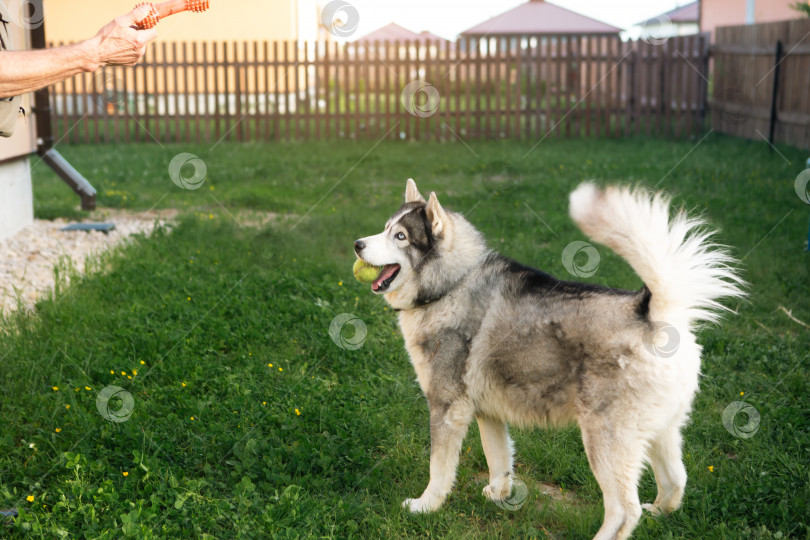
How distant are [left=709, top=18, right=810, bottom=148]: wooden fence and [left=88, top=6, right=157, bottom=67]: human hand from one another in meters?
12.2

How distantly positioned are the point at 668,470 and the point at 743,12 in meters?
26.5

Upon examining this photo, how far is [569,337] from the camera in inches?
131

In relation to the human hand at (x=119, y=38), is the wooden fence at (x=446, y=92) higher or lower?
lower

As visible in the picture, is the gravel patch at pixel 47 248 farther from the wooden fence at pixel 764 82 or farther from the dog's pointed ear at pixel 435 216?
the wooden fence at pixel 764 82

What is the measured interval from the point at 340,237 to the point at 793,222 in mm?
5037

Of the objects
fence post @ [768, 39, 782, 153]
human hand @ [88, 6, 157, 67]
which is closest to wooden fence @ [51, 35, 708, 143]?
fence post @ [768, 39, 782, 153]

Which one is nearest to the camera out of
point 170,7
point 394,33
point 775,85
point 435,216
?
point 170,7

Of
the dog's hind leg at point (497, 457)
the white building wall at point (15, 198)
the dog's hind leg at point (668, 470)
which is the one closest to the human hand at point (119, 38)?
the dog's hind leg at point (497, 457)

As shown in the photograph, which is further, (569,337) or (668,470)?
(668,470)

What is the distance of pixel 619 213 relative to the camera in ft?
10.6

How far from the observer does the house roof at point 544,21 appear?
27.1m

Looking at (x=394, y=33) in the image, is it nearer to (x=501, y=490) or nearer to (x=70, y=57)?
(x=70, y=57)

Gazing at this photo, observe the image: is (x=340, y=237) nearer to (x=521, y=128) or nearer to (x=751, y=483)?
(x=751, y=483)

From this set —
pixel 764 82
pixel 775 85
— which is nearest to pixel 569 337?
pixel 775 85
